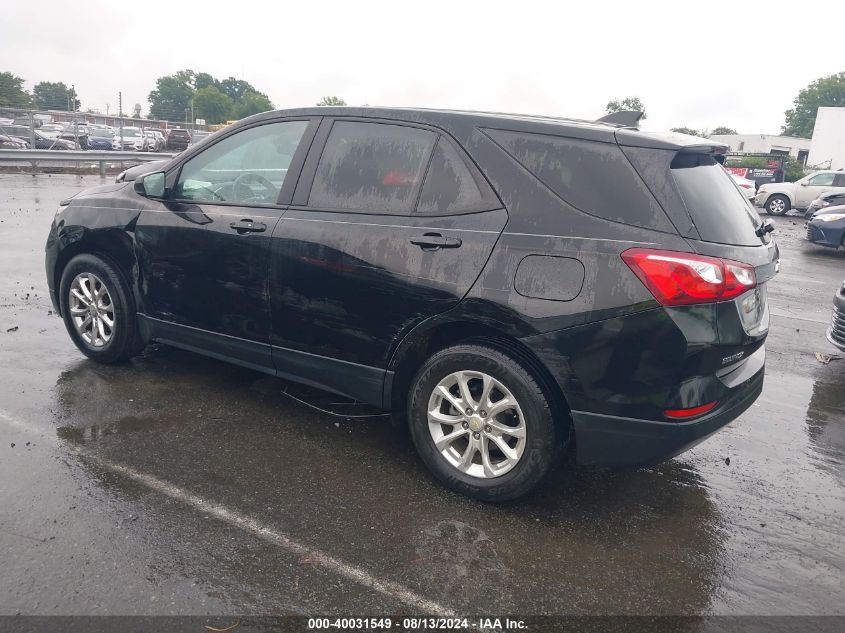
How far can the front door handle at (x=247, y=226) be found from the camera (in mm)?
4027

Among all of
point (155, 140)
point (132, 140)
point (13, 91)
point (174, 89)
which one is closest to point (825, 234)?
point (155, 140)

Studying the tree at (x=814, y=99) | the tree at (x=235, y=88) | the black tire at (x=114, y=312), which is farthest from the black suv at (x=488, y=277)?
the tree at (x=235, y=88)

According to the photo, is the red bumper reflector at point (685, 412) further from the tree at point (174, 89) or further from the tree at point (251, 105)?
the tree at point (174, 89)

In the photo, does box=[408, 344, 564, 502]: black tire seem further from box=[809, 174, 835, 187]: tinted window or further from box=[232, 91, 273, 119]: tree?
box=[232, 91, 273, 119]: tree

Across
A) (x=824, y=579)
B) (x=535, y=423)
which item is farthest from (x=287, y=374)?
(x=824, y=579)

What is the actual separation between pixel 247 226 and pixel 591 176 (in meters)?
2.04

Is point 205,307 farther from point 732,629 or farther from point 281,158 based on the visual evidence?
point 732,629

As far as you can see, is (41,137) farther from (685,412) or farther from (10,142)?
(685,412)

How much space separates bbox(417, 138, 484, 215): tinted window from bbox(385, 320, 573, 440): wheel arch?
0.59m

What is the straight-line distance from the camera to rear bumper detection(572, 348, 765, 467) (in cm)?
306

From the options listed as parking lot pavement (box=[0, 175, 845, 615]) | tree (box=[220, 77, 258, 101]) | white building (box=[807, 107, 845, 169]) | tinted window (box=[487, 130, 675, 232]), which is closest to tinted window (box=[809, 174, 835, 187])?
parking lot pavement (box=[0, 175, 845, 615])

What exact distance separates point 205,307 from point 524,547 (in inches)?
97.8

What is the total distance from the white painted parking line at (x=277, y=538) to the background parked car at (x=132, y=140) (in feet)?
108

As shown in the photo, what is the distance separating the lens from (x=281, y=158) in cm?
419
